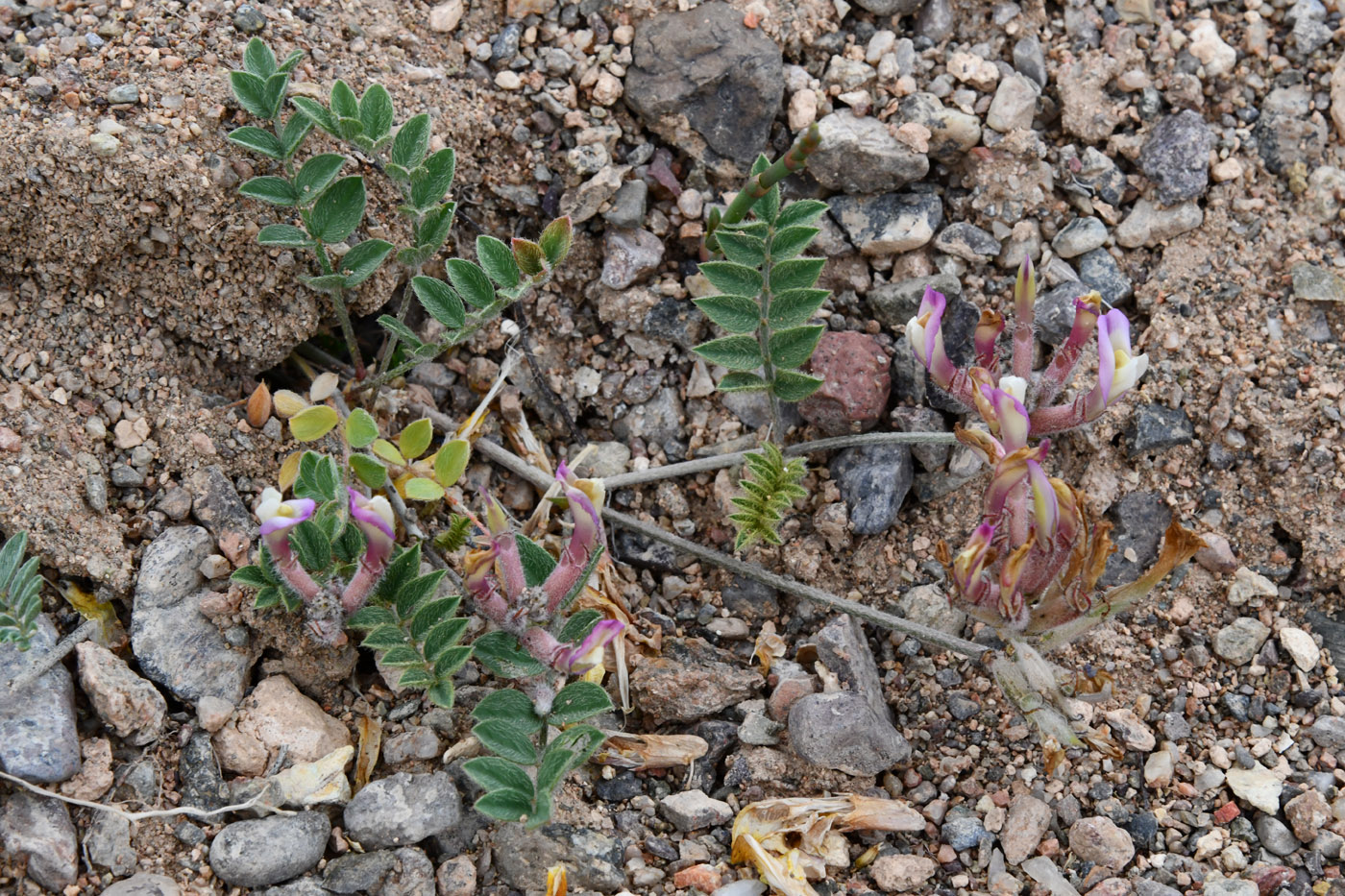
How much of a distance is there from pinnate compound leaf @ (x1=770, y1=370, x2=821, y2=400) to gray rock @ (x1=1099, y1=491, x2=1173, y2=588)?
94cm

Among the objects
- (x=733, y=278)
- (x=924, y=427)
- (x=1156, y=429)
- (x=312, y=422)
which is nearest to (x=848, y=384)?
→ (x=924, y=427)

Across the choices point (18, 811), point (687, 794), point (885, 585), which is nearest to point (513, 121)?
point (885, 585)

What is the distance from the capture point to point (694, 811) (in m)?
2.70

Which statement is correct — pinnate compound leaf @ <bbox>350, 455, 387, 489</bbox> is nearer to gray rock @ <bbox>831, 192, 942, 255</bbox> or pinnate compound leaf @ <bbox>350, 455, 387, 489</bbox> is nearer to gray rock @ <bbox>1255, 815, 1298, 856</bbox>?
gray rock @ <bbox>831, 192, 942, 255</bbox>

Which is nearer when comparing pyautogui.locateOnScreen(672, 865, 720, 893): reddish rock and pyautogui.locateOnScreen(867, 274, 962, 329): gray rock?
pyautogui.locateOnScreen(672, 865, 720, 893): reddish rock

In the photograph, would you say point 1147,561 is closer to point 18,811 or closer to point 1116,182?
point 1116,182

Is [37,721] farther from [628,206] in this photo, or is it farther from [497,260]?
[628,206]

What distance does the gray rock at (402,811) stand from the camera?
258 centimetres

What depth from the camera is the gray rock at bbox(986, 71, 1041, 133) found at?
351cm

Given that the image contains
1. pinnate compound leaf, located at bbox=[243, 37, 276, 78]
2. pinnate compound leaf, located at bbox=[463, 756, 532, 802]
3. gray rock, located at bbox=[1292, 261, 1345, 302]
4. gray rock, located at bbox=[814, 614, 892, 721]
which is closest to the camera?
pinnate compound leaf, located at bbox=[463, 756, 532, 802]

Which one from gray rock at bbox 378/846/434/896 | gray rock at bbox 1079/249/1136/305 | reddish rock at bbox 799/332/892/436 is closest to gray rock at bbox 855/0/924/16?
gray rock at bbox 1079/249/1136/305

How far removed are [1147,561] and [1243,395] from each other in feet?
1.78

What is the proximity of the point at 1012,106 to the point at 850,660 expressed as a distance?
1.78 metres

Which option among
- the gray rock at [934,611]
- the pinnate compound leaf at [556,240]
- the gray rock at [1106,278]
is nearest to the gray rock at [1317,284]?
the gray rock at [1106,278]
